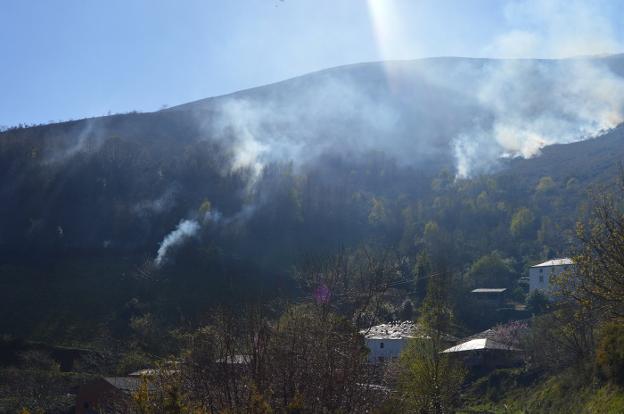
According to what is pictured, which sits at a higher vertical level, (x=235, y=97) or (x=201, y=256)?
(x=235, y=97)

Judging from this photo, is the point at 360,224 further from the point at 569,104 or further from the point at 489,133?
the point at 569,104

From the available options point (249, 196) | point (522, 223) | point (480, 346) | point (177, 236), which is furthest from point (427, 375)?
point (249, 196)

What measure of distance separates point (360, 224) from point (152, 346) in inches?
1851

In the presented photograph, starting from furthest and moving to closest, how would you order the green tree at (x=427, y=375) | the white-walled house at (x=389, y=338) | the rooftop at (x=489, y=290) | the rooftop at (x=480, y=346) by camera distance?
the rooftop at (x=489, y=290) → the white-walled house at (x=389, y=338) → the rooftop at (x=480, y=346) → the green tree at (x=427, y=375)

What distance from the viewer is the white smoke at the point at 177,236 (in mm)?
72875

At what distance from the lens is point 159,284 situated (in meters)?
65.7

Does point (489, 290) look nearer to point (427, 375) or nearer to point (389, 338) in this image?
point (389, 338)

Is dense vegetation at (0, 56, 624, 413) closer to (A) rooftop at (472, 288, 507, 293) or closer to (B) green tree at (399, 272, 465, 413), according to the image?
(B) green tree at (399, 272, 465, 413)

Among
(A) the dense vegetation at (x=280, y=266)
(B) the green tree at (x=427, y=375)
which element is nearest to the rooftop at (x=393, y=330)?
(A) the dense vegetation at (x=280, y=266)

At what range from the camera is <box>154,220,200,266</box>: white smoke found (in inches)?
2869

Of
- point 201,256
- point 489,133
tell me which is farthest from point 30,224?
point 489,133

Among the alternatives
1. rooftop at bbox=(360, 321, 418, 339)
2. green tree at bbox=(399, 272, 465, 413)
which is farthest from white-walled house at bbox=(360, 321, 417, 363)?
green tree at bbox=(399, 272, 465, 413)

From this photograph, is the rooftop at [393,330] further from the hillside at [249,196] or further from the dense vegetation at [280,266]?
the hillside at [249,196]

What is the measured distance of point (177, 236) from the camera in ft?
252
